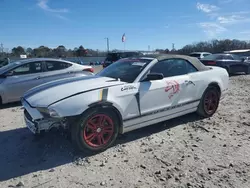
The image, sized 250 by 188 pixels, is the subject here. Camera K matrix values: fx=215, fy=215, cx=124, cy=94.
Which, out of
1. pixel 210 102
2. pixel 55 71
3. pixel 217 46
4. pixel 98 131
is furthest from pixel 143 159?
pixel 217 46

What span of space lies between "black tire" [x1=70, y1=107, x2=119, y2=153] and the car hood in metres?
0.40

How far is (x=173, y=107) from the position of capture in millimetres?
4285

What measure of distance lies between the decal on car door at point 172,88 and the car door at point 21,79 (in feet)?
14.2

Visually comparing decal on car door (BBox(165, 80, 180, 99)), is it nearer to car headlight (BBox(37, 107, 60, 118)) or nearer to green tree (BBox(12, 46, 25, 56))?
car headlight (BBox(37, 107, 60, 118))

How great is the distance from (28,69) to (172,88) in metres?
4.71

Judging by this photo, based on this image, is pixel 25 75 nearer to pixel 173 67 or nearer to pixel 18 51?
pixel 173 67

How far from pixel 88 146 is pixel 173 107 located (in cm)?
189

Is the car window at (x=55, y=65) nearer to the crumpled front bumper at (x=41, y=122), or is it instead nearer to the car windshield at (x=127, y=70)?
the car windshield at (x=127, y=70)

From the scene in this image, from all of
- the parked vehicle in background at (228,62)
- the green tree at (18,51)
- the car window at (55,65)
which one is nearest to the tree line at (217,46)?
the green tree at (18,51)

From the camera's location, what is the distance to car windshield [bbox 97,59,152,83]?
12.9ft

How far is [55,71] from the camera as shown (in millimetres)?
7059

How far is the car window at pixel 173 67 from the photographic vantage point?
4.20 metres

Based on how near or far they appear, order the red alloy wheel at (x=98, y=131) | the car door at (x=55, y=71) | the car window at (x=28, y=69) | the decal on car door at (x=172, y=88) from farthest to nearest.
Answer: the car door at (x=55, y=71) → the car window at (x=28, y=69) → the decal on car door at (x=172, y=88) → the red alloy wheel at (x=98, y=131)

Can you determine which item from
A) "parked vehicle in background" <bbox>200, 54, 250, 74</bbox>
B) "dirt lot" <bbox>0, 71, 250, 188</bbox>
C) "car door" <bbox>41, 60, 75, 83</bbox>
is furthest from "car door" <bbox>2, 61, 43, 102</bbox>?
"parked vehicle in background" <bbox>200, 54, 250, 74</bbox>
